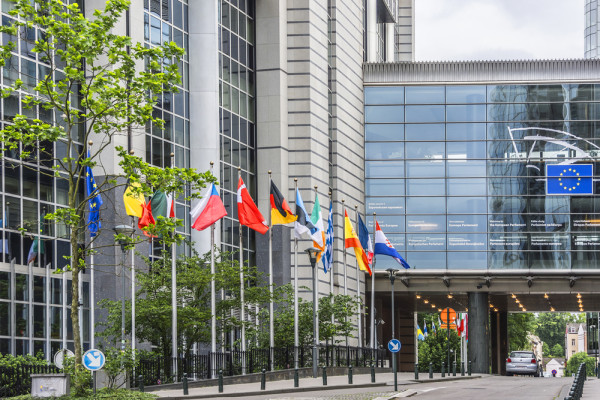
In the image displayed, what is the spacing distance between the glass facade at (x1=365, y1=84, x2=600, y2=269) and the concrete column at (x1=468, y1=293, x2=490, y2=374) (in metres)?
2.43

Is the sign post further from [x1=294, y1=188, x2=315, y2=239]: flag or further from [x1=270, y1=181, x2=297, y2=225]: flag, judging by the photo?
[x1=294, y1=188, x2=315, y2=239]: flag

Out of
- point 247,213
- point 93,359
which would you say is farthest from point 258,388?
point 93,359

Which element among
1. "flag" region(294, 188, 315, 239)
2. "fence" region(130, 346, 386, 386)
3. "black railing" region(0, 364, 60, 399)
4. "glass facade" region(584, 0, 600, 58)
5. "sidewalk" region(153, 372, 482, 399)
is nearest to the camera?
"black railing" region(0, 364, 60, 399)

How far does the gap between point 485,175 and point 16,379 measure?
155 feet

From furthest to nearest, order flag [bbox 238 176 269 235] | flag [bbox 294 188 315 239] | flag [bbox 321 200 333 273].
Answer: flag [bbox 321 200 333 273] < flag [bbox 294 188 315 239] < flag [bbox 238 176 269 235]

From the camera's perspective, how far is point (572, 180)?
7019 centimetres

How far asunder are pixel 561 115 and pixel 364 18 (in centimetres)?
2006

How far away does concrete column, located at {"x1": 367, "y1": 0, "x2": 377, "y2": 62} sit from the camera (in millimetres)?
85000

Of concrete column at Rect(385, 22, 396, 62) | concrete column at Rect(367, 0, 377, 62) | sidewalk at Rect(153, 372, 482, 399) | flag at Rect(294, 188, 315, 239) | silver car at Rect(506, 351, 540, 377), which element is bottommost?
silver car at Rect(506, 351, 540, 377)

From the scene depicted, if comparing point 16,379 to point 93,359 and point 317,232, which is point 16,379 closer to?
point 93,359

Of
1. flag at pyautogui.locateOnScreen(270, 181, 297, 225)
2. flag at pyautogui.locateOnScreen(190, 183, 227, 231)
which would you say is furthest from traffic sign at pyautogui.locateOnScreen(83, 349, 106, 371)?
flag at pyautogui.locateOnScreen(270, 181, 297, 225)

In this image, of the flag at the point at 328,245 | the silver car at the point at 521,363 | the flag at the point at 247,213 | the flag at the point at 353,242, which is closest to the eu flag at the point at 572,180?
the silver car at the point at 521,363

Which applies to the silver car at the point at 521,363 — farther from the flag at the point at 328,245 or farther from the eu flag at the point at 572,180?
the flag at the point at 328,245

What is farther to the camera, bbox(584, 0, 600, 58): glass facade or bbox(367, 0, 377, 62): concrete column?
bbox(584, 0, 600, 58): glass facade
